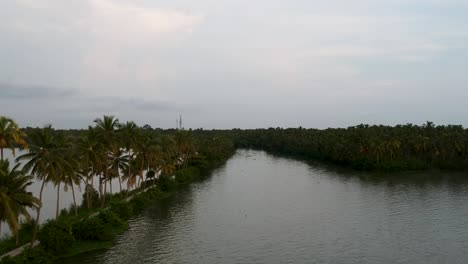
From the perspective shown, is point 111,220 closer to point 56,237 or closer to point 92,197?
point 56,237

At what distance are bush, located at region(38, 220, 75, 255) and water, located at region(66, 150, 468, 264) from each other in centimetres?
192

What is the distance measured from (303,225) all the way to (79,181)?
2984 centimetres

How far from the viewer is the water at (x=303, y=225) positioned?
48.2 metres

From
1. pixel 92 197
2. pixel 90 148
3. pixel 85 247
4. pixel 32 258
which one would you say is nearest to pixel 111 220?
pixel 85 247

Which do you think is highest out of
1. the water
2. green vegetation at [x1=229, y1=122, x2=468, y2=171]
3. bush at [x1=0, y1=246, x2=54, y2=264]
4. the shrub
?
green vegetation at [x1=229, y1=122, x2=468, y2=171]

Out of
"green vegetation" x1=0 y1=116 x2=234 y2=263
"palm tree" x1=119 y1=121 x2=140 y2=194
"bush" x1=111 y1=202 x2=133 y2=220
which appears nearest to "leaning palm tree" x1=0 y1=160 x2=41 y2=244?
"green vegetation" x1=0 y1=116 x2=234 y2=263

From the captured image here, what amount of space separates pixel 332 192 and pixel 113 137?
157 feet

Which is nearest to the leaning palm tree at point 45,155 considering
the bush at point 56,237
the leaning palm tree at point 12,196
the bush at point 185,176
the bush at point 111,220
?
the bush at point 56,237

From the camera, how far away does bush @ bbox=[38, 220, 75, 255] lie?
143 feet

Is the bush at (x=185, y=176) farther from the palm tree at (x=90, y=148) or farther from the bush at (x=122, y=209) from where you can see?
the palm tree at (x=90, y=148)

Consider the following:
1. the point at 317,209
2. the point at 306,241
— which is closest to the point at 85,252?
the point at 306,241

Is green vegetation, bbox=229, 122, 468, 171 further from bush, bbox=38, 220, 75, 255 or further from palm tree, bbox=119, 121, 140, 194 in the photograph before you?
bush, bbox=38, 220, 75, 255

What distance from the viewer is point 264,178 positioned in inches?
4616

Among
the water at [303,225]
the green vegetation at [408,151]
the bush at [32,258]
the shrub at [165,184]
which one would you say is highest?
the green vegetation at [408,151]
